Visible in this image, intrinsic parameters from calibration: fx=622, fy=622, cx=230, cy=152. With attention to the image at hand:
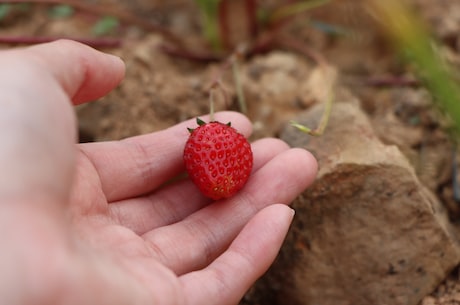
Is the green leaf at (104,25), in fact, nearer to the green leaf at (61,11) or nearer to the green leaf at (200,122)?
the green leaf at (61,11)

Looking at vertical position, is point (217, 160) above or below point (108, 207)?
above

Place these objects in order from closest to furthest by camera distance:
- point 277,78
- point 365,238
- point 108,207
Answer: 1. point 108,207
2. point 365,238
3. point 277,78

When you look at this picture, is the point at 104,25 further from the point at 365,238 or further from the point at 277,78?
the point at 365,238

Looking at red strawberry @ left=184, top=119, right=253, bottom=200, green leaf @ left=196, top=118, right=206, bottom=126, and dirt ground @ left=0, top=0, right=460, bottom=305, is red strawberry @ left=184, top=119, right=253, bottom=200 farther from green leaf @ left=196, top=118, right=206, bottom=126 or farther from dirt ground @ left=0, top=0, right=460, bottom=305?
dirt ground @ left=0, top=0, right=460, bottom=305

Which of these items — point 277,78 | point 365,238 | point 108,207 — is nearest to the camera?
point 108,207

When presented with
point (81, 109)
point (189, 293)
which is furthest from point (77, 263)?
point (81, 109)

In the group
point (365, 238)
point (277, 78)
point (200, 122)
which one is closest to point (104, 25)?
point (277, 78)
